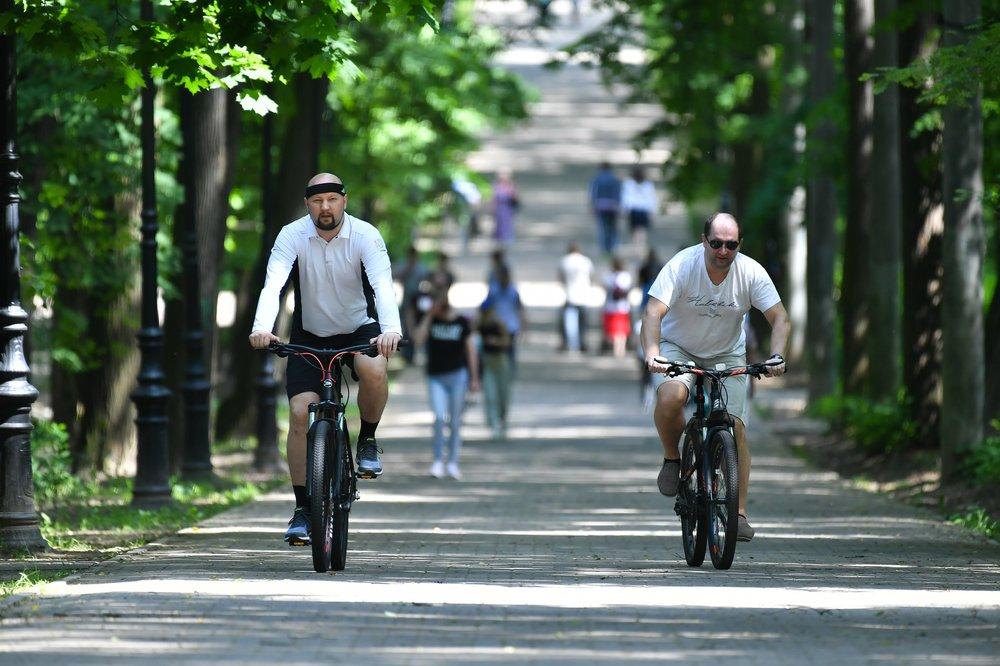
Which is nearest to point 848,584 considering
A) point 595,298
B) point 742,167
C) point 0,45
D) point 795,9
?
point 0,45

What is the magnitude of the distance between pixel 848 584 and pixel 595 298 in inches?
1337

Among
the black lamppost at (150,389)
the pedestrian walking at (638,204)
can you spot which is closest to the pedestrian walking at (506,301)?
the black lamppost at (150,389)

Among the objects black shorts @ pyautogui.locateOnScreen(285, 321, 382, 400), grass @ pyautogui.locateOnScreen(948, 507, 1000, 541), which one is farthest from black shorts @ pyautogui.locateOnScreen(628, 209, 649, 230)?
black shorts @ pyautogui.locateOnScreen(285, 321, 382, 400)

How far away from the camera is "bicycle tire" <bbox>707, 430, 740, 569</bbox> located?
32.7ft

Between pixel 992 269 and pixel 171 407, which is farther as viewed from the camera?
pixel 992 269

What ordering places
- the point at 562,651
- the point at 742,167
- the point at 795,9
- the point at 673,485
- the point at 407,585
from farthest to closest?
the point at 742,167 < the point at 795,9 < the point at 673,485 < the point at 407,585 < the point at 562,651

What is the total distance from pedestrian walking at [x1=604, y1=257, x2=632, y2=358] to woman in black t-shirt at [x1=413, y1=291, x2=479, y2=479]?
1577 cm

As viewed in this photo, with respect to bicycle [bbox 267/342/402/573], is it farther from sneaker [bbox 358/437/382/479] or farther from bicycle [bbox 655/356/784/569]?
bicycle [bbox 655/356/784/569]

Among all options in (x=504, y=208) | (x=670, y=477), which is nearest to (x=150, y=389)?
(x=670, y=477)

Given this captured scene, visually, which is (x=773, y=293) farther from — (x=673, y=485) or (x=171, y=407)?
(x=171, y=407)

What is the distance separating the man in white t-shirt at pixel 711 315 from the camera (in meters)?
10.3

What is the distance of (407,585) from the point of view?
9.41 metres

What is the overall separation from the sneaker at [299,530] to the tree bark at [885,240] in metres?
10.2

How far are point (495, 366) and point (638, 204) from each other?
23980 millimetres
